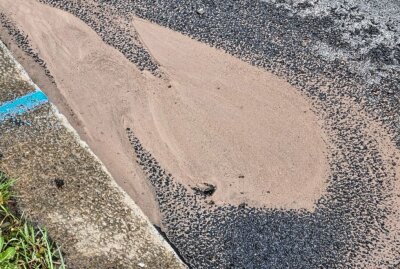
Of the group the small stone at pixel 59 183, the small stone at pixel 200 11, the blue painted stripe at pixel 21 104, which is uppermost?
the small stone at pixel 200 11

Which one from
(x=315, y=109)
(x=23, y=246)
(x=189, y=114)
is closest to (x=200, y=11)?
(x=189, y=114)

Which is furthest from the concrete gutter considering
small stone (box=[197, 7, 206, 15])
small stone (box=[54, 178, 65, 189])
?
small stone (box=[197, 7, 206, 15])

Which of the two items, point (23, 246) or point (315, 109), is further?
point (315, 109)

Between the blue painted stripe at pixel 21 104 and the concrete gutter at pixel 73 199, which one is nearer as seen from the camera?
the concrete gutter at pixel 73 199

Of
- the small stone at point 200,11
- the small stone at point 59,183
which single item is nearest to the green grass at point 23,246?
the small stone at point 59,183

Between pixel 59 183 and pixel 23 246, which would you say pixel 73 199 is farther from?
pixel 23 246

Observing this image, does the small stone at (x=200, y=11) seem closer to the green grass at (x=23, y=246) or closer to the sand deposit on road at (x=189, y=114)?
the sand deposit on road at (x=189, y=114)

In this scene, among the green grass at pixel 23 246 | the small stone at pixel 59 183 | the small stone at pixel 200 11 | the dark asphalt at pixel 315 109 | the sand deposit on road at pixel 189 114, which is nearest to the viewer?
the green grass at pixel 23 246
